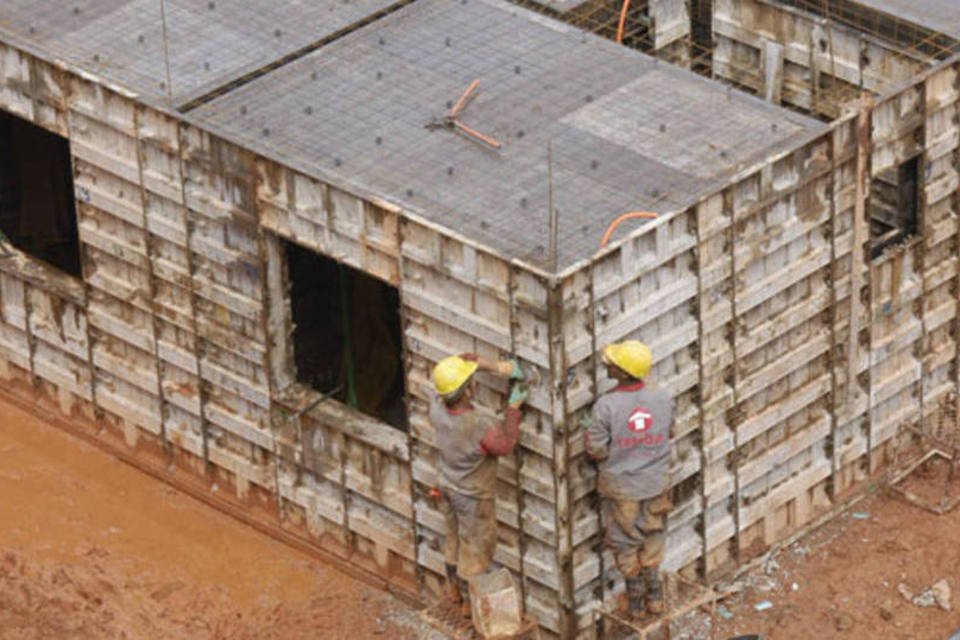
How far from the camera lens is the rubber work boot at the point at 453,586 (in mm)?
24016

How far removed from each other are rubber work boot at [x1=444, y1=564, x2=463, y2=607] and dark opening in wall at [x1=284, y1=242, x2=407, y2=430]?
2.28 m

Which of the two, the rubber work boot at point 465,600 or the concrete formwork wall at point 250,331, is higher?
the concrete formwork wall at point 250,331

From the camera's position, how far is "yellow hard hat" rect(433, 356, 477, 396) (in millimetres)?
22859

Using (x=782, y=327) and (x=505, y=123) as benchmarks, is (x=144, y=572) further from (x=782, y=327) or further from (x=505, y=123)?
(x=782, y=327)

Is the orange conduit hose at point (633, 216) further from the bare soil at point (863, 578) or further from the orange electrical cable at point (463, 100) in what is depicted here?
the bare soil at point (863, 578)

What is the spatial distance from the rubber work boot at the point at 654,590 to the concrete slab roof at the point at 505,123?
102 inches

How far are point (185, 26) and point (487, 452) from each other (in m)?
5.03

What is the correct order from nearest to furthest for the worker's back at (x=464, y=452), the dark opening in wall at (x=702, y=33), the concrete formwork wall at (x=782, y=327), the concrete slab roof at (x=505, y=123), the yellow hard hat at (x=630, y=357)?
the yellow hard hat at (x=630, y=357), the worker's back at (x=464, y=452), the concrete formwork wall at (x=782, y=327), the concrete slab roof at (x=505, y=123), the dark opening in wall at (x=702, y=33)

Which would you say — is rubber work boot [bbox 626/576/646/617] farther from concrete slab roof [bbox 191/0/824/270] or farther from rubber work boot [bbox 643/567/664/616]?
concrete slab roof [bbox 191/0/824/270]

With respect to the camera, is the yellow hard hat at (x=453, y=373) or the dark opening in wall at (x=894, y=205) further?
the dark opening in wall at (x=894, y=205)

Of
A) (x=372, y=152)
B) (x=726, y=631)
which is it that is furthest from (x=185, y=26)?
(x=726, y=631)

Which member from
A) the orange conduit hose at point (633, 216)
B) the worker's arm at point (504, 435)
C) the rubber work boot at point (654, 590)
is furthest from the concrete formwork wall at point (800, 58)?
the worker's arm at point (504, 435)

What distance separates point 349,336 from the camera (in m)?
25.9

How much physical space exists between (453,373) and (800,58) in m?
5.25
